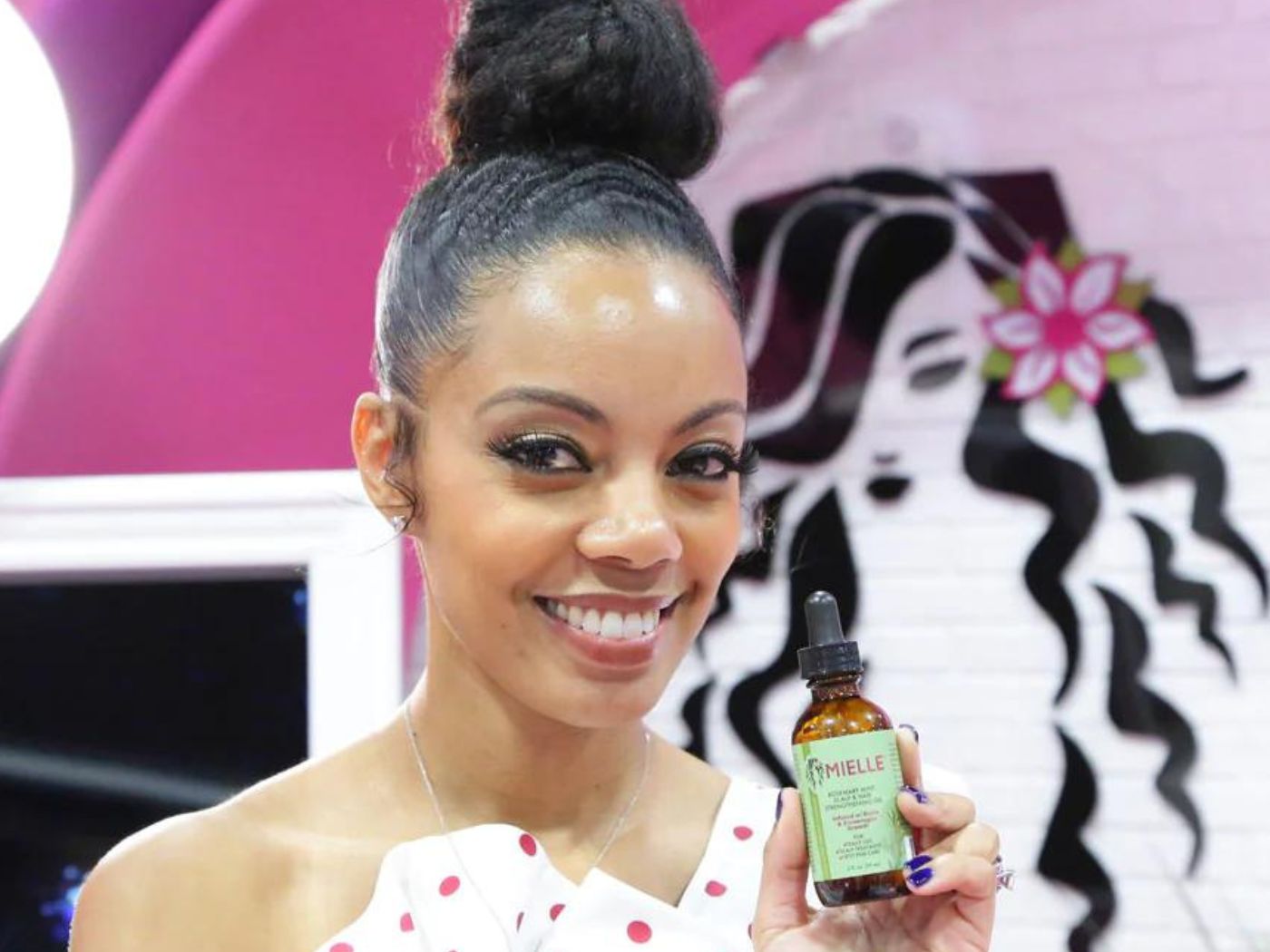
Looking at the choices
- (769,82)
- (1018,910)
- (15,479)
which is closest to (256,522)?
(15,479)

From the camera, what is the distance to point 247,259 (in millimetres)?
2225

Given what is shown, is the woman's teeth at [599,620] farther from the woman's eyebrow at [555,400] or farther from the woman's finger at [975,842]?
the woman's finger at [975,842]

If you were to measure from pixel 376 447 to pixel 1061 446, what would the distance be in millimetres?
1363

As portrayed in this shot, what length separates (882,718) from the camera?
107 centimetres

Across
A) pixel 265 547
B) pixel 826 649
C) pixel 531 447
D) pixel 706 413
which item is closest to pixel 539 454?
pixel 531 447

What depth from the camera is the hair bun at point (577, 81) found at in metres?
1.33

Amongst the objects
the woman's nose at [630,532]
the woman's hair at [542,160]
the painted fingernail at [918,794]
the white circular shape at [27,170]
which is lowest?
the painted fingernail at [918,794]

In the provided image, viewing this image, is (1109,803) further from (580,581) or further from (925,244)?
(580,581)

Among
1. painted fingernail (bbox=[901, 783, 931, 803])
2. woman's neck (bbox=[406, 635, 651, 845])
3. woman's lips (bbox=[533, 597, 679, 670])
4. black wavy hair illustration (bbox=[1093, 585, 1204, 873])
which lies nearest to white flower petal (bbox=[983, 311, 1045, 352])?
black wavy hair illustration (bbox=[1093, 585, 1204, 873])

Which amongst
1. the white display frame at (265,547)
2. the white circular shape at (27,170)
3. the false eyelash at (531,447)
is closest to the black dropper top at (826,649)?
the false eyelash at (531,447)

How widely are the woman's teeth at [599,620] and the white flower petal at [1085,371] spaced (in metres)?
1.37

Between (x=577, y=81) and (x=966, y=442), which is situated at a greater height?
(x=966, y=442)

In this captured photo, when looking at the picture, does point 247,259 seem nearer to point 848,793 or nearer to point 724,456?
point 724,456

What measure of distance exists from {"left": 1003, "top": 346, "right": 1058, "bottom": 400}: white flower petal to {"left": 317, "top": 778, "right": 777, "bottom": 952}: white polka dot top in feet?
4.15
